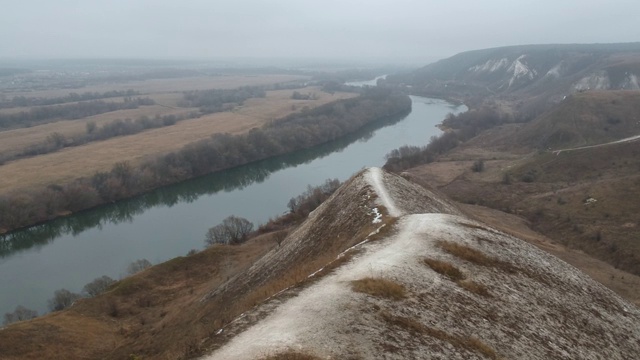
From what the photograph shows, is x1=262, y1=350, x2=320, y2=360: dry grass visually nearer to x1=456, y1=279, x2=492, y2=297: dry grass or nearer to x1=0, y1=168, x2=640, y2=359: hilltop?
x1=0, y1=168, x2=640, y2=359: hilltop

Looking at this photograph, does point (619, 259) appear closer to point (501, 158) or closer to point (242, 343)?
point (242, 343)

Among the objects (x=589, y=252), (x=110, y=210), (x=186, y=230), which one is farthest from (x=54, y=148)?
(x=589, y=252)

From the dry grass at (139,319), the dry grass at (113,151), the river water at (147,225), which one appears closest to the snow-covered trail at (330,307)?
the dry grass at (139,319)

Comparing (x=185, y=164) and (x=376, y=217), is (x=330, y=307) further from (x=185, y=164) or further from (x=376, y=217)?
(x=185, y=164)

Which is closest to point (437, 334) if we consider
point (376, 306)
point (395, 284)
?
point (376, 306)

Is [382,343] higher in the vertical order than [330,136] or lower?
higher

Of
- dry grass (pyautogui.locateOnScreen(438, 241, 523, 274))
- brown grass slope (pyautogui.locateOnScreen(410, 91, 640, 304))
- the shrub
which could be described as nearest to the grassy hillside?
brown grass slope (pyautogui.locateOnScreen(410, 91, 640, 304))
